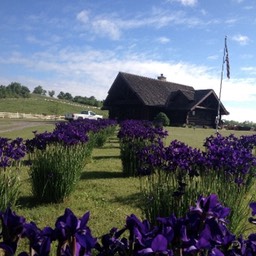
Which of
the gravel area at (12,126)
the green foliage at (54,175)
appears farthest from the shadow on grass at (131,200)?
the gravel area at (12,126)

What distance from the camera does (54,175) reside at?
25.0ft

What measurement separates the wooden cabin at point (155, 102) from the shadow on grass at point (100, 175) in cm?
3235

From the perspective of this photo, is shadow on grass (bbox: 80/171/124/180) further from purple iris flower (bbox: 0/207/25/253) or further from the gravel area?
the gravel area

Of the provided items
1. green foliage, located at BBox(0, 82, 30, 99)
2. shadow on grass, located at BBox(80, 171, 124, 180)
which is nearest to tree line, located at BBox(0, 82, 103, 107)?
green foliage, located at BBox(0, 82, 30, 99)

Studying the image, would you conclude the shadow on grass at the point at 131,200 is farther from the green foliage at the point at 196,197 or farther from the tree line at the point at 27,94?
the tree line at the point at 27,94

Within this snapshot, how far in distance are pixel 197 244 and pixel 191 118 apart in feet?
154

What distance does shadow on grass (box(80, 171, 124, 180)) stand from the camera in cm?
1102

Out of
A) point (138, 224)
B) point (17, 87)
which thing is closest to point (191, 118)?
point (138, 224)

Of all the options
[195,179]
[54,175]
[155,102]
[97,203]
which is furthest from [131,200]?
[155,102]

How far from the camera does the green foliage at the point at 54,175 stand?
25.0ft

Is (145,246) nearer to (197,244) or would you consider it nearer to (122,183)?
(197,244)

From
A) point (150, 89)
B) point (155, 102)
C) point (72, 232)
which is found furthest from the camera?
point (150, 89)

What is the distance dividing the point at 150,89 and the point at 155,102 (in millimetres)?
3198

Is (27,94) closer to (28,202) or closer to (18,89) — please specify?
(18,89)
